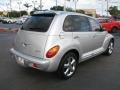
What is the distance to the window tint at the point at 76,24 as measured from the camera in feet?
16.5

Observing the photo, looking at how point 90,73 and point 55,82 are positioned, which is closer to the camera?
point 55,82

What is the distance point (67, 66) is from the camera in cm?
503

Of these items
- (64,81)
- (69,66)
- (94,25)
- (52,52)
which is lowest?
(64,81)

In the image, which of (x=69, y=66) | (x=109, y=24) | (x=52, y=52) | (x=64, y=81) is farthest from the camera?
(x=109, y=24)

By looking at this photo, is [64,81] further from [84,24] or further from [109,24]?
[109,24]

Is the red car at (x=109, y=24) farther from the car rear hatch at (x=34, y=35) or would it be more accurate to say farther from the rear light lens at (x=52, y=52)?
the rear light lens at (x=52, y=52)

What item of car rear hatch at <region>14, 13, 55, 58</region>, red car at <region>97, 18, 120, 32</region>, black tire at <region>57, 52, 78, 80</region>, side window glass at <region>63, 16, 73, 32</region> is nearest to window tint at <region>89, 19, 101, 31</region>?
side window glass at <region>63, 16, 73, 32</region>

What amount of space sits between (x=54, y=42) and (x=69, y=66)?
0.91m

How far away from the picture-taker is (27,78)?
505cm

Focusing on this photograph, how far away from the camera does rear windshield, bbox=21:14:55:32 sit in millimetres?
4830

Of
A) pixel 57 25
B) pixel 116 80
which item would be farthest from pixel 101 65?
pixel 57 25

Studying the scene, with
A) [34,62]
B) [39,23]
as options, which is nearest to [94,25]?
[39,23]

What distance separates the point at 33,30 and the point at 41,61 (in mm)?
915

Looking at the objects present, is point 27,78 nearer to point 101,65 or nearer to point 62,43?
point 62,43
